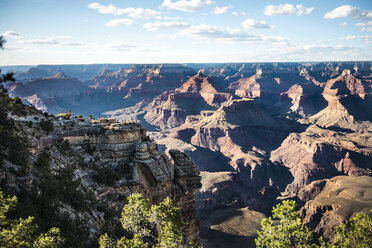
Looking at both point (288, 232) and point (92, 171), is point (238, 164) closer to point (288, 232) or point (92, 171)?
point (92, 171)

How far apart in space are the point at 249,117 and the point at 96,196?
16906 cm


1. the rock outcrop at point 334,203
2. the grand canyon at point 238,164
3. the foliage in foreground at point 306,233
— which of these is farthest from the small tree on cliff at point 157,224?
the rock outcrop at point 334,203

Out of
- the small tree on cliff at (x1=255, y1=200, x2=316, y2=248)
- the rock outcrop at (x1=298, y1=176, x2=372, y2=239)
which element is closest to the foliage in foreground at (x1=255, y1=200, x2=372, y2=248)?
the small tree on cliff at (x1=255, y1=200, x2=316, y2=248)

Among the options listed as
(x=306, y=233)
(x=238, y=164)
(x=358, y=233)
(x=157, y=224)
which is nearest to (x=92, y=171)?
(x=157, y=224)

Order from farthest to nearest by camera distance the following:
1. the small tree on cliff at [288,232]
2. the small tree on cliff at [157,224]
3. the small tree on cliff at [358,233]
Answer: the small tree on cliff at [157,224], the small tree on cliff at [288,232], the small tree on cliff at [358,233]

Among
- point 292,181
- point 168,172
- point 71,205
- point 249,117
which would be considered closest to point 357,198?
point 292,181

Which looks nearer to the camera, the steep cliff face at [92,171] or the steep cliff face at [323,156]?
the steep cliff face at [92,171]

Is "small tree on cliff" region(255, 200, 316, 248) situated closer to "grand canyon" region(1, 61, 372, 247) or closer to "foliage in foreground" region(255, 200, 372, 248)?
"foliage in foreground" region(255, 200, 372, 248)

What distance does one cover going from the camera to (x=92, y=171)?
34250mm

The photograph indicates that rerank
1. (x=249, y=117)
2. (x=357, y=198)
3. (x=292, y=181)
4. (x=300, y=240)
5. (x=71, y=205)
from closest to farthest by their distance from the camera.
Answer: (x=300, y=240)
(x=71, y=205)
(x=357, y=198)
(x=292, y=181)
(x=249, y=117)

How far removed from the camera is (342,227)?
17.2 meters

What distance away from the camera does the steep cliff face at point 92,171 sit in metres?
25.4

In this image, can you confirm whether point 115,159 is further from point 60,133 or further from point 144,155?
point 60,133

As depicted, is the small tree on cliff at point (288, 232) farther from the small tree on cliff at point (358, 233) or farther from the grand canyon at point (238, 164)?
the grand canyon at point (238, 164)
